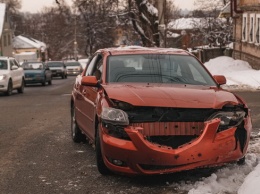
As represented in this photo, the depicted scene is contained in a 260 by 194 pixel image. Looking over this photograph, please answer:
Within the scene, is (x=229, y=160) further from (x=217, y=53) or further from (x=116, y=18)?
(x=217, y=53)

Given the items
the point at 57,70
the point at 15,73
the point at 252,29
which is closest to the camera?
the point at 15,73

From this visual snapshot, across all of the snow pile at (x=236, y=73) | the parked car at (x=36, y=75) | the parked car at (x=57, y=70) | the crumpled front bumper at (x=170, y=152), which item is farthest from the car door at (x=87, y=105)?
the parked car at (x=57, y=70)

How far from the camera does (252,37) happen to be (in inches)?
1298

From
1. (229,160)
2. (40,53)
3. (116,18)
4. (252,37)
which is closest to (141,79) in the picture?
(229,160)

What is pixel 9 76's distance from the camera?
2214 centimetres

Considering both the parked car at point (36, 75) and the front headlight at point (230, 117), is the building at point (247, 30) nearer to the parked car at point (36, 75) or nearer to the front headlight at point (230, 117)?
the parked car at point (36, 75)

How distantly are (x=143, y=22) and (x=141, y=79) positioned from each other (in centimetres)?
3161

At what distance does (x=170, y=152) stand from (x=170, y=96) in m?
0.74

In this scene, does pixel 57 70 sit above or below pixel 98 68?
below

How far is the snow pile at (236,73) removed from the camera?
2283 centimetres

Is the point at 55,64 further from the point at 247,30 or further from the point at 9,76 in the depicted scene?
the point at 9,76

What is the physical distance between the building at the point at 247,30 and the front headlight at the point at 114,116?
25.9 m

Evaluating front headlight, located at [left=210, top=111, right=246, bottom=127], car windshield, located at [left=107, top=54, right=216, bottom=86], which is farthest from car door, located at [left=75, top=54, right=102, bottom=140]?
front headlight, located at [left=210, top=111, right=246, bottom=127]

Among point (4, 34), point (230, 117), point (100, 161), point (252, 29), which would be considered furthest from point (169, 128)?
point (4, 34)
